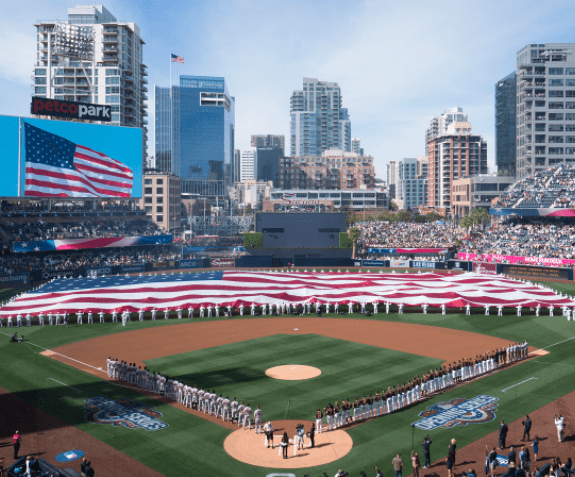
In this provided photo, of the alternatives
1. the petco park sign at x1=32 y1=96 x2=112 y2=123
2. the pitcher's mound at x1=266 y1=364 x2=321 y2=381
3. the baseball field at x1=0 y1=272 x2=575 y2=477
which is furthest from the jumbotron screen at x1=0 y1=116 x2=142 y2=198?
the pitcher's mound at x1=266 y1=364 x2=321 y2=381

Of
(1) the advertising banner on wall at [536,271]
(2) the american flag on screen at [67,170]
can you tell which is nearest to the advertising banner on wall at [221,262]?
(2) the american flag on screen at [67,170]

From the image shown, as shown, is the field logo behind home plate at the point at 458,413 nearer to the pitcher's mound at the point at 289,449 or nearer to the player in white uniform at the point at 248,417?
the pitcher's mound at the point at 289,449

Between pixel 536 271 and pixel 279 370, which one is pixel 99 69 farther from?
pixel 279 370

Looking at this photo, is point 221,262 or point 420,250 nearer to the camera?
point 221,262

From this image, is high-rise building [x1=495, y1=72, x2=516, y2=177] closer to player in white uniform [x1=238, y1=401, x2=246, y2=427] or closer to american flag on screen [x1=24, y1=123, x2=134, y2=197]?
american flag on screen [x1=24, y1=123, x2=134, y2=197]

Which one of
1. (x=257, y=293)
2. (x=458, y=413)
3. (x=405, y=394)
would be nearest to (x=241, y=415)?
(x=405, y=394)
